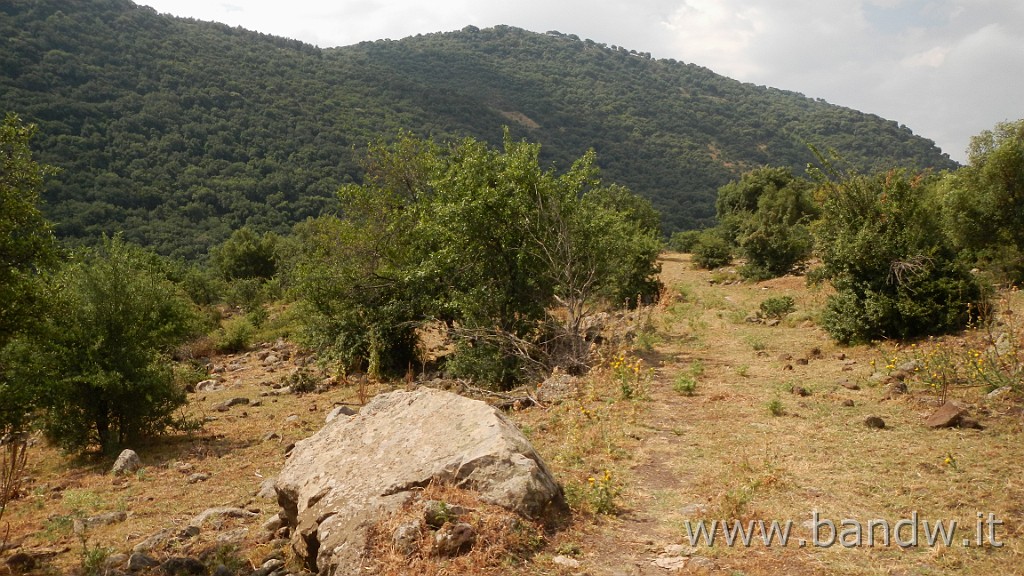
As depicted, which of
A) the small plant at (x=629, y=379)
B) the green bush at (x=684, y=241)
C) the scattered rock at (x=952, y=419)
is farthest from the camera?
the green bush at (x=684, y=241)

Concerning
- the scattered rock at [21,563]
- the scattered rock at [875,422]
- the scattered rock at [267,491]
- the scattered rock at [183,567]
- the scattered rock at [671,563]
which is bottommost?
the scattered rock at [21,563]

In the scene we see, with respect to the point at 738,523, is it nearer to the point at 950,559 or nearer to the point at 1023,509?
the point at 950,559

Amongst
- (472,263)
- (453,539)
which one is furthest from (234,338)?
(453,539)

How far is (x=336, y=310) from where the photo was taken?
651 inches

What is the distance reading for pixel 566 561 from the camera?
4.81m

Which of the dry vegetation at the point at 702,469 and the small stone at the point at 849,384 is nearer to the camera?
the dry vegetation at the point at 702,469

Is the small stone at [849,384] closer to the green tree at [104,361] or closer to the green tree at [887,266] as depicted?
the green tree at [887,266]

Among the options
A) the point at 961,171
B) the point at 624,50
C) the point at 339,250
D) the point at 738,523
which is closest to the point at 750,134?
the point at 624,50

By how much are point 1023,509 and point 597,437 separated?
4384 mm

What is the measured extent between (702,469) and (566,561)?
267 centimetres

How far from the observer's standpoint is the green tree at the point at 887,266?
12.7 metres

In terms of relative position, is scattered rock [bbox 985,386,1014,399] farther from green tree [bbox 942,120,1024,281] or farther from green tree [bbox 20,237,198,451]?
green tree [bbox 20,237,198,451]

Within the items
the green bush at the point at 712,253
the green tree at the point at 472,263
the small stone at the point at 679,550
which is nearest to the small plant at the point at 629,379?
the green tree at the point at 472,263

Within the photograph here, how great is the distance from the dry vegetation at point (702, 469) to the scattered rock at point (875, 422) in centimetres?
10
